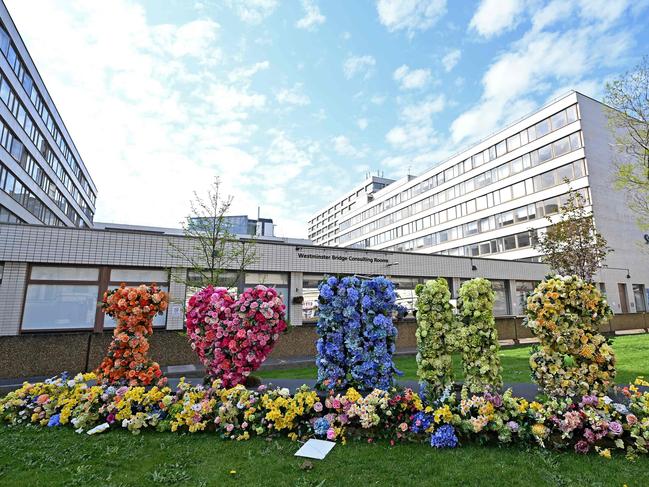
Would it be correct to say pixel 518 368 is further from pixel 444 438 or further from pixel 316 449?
pixel 316 449

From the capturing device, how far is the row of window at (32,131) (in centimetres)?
2609

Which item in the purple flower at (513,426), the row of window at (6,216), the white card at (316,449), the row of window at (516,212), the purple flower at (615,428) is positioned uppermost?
the row of window at (516,212)

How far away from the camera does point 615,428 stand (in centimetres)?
458

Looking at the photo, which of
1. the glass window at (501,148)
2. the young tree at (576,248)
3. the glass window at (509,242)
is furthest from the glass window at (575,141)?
the young tree at (576,248)

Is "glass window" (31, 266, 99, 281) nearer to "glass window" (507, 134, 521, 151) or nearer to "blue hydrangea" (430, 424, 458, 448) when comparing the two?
"blue hydrangea" (430, 424, 458, 448)

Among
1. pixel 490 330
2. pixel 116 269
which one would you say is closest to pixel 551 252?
pixel 490 330

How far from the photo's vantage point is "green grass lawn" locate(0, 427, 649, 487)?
3.99m

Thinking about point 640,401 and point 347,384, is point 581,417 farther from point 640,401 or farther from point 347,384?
point 347,384

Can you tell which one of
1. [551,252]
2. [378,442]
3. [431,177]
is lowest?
[378,442]

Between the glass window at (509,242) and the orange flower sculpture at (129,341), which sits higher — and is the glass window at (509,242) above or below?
above

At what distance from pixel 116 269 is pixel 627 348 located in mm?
21697

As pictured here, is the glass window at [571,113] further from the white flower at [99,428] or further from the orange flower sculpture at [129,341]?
the white flower at [99,428]

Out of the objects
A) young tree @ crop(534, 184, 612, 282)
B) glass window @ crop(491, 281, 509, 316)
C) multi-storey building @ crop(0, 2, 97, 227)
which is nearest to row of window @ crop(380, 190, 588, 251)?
glass window @ crop(491, 281, 509, 316)

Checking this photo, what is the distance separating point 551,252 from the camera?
64.8 feet
